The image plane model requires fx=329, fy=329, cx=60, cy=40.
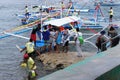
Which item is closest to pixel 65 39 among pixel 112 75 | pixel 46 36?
pixel 46 36

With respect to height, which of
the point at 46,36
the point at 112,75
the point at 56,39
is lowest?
the point at 56,39

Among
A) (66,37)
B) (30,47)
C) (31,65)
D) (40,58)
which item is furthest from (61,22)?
(31,65)

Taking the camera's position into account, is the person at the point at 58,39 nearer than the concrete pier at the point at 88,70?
No

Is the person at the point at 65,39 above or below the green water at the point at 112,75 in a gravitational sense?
below

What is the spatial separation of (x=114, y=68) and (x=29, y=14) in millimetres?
25907

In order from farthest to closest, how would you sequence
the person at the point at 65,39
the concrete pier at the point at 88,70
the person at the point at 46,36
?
the person at the point at 65,39 → the person at the point at 46,36 → the concrete pier at the point at 88,70

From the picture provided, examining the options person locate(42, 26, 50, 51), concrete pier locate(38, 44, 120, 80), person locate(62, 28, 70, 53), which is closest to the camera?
concrete pier locate(38, 44, 120, 80)

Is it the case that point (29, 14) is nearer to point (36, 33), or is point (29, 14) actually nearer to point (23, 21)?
point (23, 21)

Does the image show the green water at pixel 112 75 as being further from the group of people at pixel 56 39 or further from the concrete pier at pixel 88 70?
the group of people at pixel 56 39

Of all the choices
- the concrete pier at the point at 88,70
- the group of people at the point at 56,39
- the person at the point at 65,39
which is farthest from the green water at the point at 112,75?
the person at the point at 65,39

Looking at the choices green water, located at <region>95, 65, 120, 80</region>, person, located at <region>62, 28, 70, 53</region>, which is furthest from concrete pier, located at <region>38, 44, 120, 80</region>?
person, located at <region>62, 28, 70, 53</region>

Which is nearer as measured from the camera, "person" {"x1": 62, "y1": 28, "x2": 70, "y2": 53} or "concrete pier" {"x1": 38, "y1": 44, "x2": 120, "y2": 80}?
→ "concrete pier" {"x1": 38, "y1": 44, "x2": 120, "y2": 80}

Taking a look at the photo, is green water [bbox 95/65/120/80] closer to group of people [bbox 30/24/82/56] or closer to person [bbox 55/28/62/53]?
group of people [bbox 30/24/82/56]

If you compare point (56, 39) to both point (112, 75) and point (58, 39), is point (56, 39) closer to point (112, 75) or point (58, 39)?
point (58, 39)
